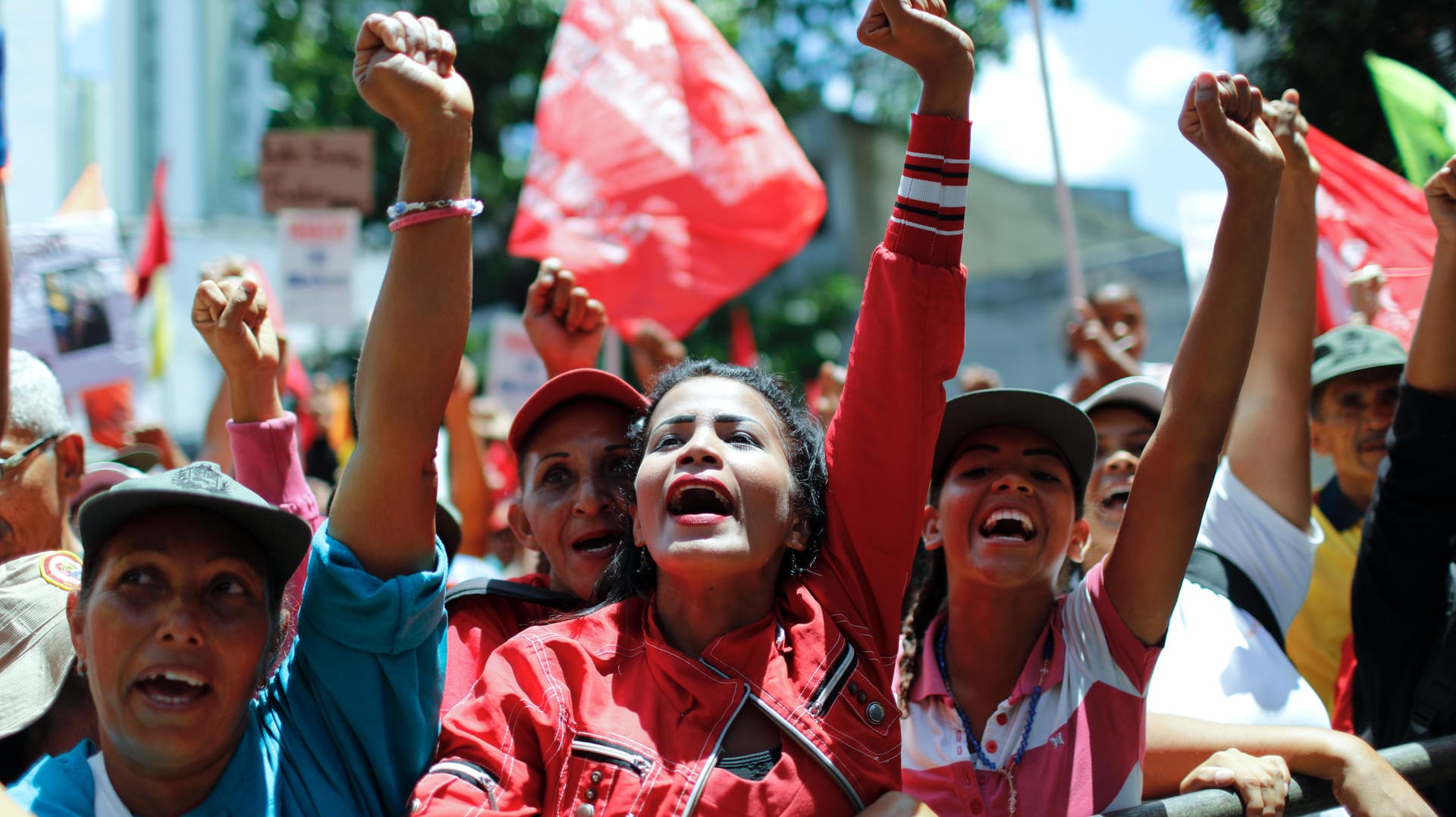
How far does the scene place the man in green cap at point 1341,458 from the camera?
320 centimetres

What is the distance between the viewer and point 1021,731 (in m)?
2.26

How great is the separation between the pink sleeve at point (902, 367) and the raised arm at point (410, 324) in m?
0.67

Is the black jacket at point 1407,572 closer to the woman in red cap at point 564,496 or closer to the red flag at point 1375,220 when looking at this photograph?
the woman in red cap at point 564,496

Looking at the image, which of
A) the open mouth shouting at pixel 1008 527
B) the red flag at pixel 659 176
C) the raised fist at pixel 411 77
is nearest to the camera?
the raised fist at pixel 411 77

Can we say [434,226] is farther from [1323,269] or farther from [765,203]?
[1323,269]

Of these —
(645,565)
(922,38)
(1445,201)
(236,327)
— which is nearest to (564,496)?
(645,565)

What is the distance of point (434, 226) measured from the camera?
178cm

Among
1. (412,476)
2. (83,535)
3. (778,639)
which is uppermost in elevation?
(412,476)

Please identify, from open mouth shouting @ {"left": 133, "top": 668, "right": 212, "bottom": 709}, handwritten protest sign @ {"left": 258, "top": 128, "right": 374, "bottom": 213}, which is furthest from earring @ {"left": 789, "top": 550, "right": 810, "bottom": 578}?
handwritten protest sign @ {"left": 258, "top": 128, "right": 374, "bottom": 213}

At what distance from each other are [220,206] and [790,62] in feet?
105

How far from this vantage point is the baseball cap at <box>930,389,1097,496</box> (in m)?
2.48

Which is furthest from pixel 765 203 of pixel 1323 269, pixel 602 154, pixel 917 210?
pixel 917 210

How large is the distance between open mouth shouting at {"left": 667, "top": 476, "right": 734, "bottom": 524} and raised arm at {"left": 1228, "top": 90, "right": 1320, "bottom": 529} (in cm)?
126

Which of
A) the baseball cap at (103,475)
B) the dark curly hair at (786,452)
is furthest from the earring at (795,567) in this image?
the baseball cap at (103,475)
